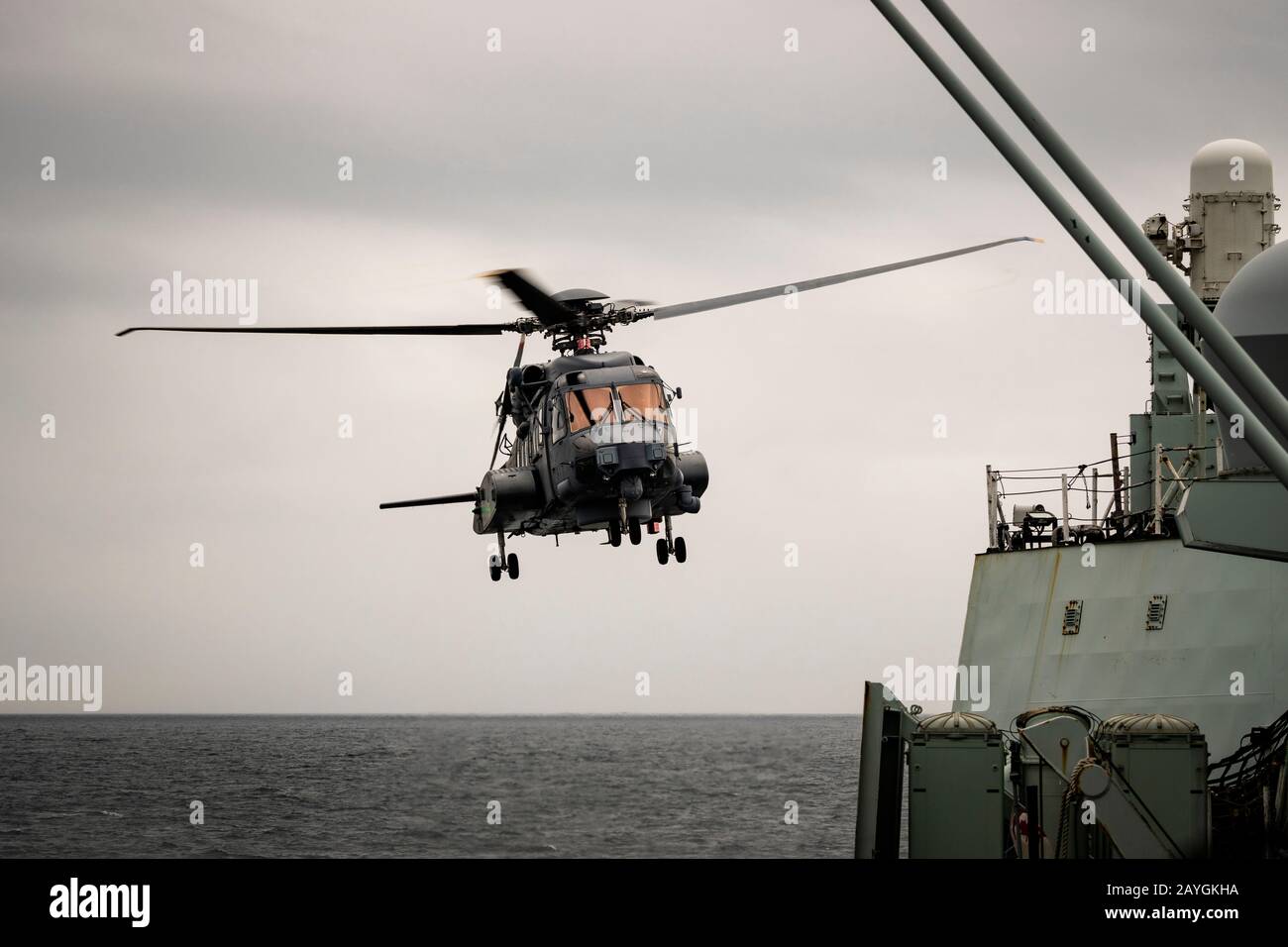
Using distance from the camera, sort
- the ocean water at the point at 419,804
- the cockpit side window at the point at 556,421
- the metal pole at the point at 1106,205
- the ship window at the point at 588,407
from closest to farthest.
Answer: the metal pole at the point at 1106,205 → the ship window at the point at 588,407 → the cockpit side window at the point at 556,421 → the ocean water at the point at 419,804

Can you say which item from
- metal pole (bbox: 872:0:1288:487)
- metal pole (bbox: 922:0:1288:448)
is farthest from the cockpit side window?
metal pole (bbox: 922:0:1288:448)

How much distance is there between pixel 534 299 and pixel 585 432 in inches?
122

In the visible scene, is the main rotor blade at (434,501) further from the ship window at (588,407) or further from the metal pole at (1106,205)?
the metal pole at (1106,205)

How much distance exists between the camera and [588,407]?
26578 millimetres

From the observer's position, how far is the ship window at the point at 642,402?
2642 cm

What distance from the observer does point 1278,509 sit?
19.2m

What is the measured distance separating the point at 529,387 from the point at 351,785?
77909 millimetres

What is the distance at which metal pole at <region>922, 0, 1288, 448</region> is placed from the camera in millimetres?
11688

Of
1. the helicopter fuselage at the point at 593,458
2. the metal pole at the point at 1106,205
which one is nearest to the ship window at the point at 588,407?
the helicopter fuselage at the point at 593,458

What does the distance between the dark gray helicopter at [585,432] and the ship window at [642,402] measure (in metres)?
0.02

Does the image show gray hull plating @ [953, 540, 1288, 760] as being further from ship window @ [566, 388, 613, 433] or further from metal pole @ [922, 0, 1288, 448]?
metal pole @ [922, 0, 1288, 448]

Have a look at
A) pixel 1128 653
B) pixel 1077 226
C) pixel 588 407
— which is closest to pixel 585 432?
pixel 588 407

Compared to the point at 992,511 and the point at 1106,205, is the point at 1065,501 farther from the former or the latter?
the point at 1106,205
